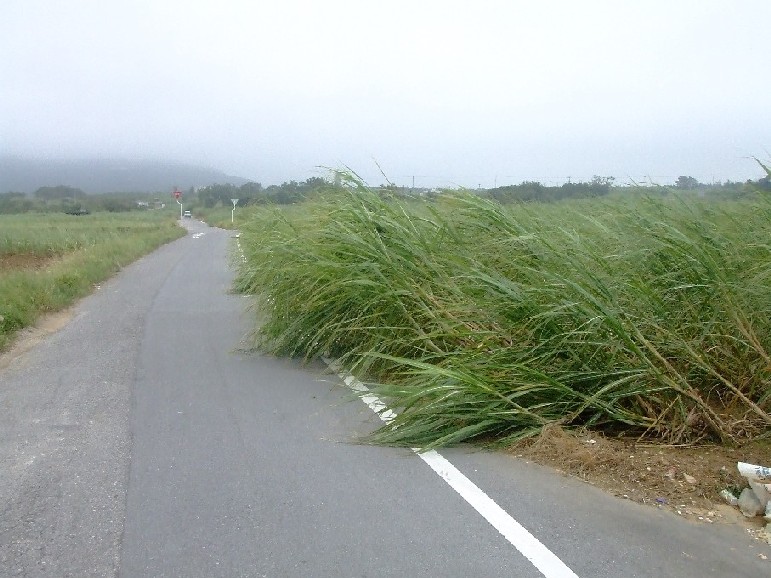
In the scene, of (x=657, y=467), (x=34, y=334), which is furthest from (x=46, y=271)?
(x=657, y=467)

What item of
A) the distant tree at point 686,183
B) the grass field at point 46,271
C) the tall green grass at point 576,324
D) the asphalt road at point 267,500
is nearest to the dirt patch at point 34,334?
the grass field at point 46,271

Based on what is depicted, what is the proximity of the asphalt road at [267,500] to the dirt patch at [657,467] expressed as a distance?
0.16 meters

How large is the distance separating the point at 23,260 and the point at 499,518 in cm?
2587

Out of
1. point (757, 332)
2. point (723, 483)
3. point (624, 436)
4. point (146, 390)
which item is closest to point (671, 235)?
point (757, 332)

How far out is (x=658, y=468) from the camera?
16.2 feet

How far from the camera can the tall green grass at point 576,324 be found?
220 inches

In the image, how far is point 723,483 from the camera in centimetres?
471

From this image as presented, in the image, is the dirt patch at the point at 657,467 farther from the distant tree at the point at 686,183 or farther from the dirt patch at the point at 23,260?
the dirt patch at the point at 23,260

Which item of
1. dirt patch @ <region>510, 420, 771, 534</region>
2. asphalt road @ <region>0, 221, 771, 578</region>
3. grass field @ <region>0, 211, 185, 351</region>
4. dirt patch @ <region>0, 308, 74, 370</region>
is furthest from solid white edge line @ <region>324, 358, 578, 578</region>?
grass field @ <region>0, 211, 185, 351</region>

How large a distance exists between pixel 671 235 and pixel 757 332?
0.98 metres

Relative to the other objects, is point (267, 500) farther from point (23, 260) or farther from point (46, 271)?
point (23, 260)

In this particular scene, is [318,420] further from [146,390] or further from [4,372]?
[4,372]

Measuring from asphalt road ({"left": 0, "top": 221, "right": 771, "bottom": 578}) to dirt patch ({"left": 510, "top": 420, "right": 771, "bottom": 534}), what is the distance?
156 mm

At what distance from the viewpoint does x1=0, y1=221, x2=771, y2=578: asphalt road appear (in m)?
3.85
